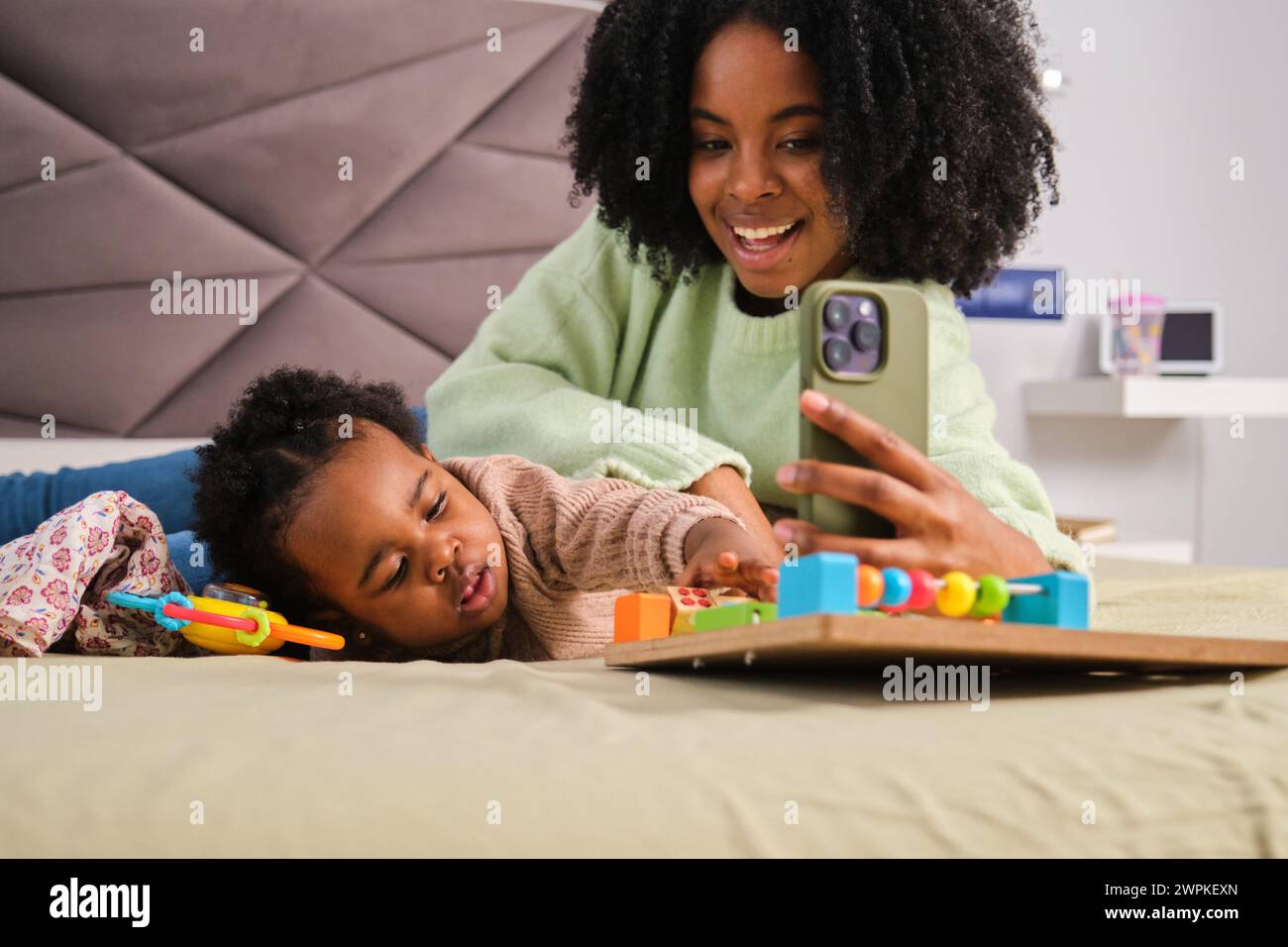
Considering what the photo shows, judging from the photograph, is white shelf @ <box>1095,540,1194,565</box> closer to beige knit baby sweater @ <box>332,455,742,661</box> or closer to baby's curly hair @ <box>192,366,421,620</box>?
beige knit baby sweater @ <box>332,455,742,661</box>

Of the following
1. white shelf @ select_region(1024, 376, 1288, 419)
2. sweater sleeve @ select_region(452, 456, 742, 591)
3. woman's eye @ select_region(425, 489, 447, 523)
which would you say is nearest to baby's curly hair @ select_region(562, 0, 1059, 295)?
sweater sleeve @ select_region(452, 456, 742, 591)

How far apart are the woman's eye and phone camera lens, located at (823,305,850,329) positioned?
1.75 feet

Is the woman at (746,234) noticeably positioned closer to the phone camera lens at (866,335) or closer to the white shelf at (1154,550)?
the phone camera lens at (866,335)

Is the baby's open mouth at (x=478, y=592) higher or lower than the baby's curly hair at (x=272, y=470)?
lower

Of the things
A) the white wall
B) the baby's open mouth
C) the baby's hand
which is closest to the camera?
the baby's hand

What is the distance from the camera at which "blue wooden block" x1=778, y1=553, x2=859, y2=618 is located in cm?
66

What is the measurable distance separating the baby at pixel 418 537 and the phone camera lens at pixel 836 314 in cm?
33

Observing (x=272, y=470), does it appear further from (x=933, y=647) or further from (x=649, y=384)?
(x=933, y=647)

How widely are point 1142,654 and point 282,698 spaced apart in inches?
19.1

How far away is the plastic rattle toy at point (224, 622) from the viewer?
1.03 meters

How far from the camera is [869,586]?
0.68 m

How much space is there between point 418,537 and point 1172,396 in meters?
2.50

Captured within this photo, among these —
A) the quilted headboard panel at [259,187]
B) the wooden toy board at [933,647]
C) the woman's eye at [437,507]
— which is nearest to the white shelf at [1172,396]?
the quilted headboard panel at [259,187]
